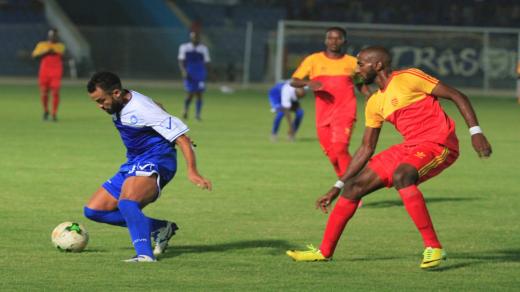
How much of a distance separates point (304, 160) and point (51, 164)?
13.5 feet

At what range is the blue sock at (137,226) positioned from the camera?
9.46m

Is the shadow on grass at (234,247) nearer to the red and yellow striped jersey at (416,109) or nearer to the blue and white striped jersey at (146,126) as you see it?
the blue and white striped jersey at (146,126)

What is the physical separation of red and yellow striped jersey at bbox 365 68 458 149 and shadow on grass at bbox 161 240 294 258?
63.6 inches

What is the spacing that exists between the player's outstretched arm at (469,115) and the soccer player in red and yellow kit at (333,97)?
4978 millimetres

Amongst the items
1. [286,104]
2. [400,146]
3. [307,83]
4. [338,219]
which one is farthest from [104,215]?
[286,104]

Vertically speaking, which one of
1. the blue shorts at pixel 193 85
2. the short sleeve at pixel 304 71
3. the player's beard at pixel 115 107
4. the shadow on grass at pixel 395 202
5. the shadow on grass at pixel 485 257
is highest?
the player's beard at pixel 115 107

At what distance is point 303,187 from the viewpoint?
619 inches

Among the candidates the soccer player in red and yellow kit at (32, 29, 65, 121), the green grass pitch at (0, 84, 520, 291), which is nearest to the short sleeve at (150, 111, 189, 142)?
the green grass pitch at (0, 84, 520, 291)

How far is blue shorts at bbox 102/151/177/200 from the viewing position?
31.9 feet

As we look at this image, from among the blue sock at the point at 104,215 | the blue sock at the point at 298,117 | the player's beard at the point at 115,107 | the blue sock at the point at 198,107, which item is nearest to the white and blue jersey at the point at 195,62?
the blue sock at the point at 198,107

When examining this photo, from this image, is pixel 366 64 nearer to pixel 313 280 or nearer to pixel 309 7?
pixel 313 280

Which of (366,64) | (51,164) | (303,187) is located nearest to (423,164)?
(366,64)

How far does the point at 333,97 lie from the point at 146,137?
5.20 meters

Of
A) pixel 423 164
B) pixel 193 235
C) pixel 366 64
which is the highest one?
pixel 366 64
